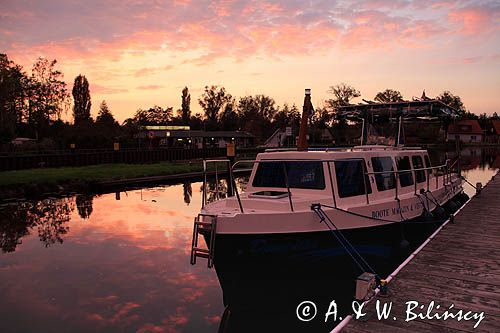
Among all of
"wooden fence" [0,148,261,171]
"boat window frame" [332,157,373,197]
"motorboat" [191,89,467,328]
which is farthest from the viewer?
"wooden fence" [0,148,261,171]

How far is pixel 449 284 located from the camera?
7762 millimetres

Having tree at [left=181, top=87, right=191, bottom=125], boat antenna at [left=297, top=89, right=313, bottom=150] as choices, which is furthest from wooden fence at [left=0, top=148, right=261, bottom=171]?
tree at [left=181, top=87, right=191, bottom=125]

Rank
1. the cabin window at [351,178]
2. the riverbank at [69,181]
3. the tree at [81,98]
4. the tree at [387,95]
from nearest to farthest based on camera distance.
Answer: the cabin window at [351,178] → the riverbank at [69,181] → the tree at [81,98] → the tree at [387,95]

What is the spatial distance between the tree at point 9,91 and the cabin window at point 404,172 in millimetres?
54560

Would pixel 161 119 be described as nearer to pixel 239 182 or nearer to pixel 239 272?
pixel 239 182

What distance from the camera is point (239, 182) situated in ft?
107

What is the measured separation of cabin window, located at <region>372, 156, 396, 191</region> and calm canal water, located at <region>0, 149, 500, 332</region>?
4611 millimetres

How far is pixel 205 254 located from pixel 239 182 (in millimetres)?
24202

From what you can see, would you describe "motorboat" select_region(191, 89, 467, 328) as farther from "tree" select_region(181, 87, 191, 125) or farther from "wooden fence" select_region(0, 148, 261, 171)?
"tree" select_region(181, 87, 191, 125)

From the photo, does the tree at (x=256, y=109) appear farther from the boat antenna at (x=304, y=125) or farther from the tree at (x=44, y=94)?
the boat antenna at (x=304, y=125)

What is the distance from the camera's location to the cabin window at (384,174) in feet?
36.5

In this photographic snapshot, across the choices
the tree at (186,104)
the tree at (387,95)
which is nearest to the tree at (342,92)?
the tree at (387,95)

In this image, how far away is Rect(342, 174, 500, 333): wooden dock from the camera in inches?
244

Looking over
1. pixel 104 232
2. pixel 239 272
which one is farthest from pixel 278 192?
pixel 104 232
